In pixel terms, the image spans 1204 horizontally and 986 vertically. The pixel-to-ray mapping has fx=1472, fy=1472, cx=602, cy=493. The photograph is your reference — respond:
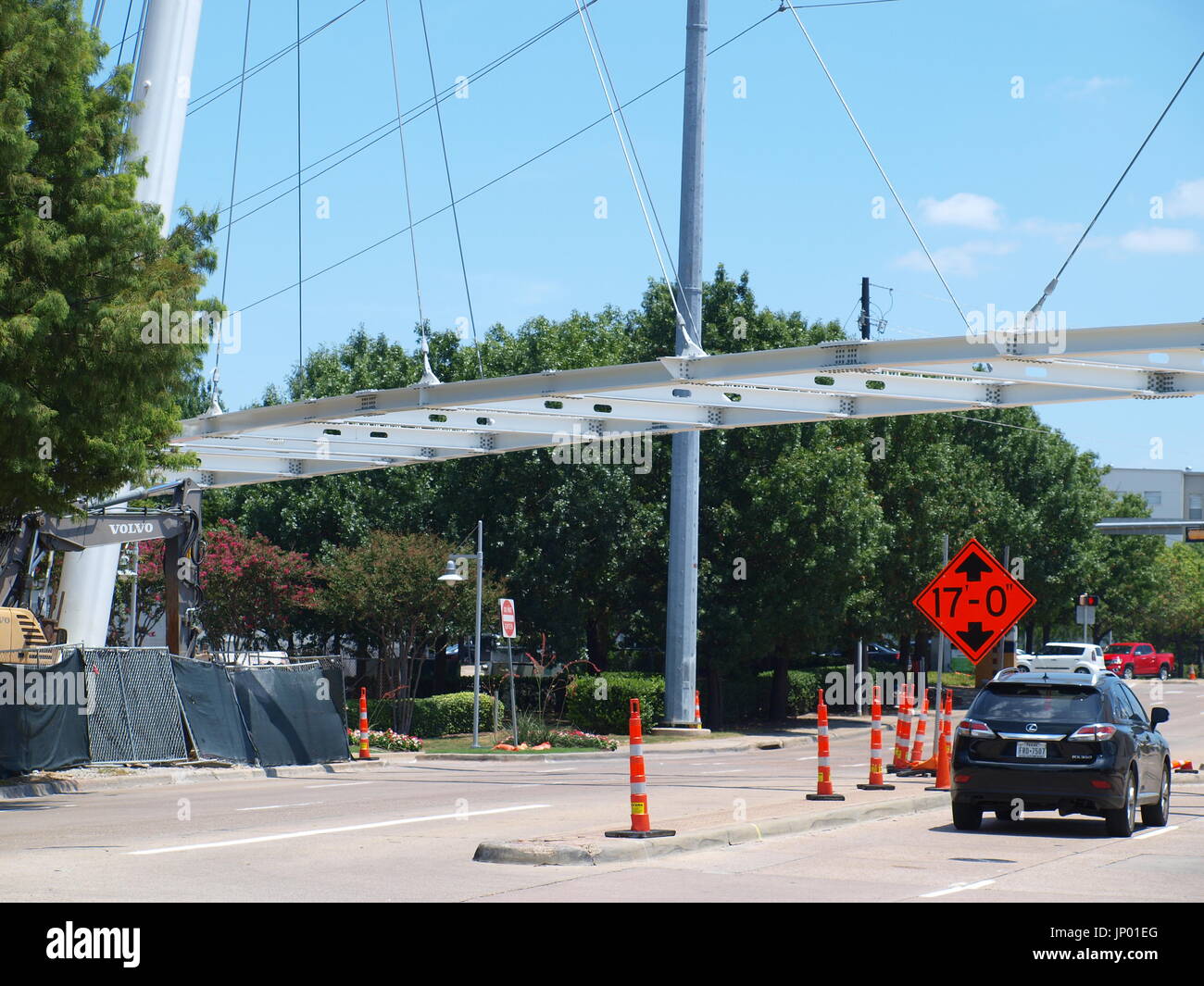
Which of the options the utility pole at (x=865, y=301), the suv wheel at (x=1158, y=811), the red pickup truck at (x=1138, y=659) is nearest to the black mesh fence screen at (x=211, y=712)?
the suv wheel at (x=1158, y=811)

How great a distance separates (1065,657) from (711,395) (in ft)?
82.7

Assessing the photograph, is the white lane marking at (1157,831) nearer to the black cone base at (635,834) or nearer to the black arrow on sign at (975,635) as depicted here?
the black arrow on sign at (975,635)

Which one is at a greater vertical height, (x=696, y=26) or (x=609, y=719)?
(x=696, y=26)

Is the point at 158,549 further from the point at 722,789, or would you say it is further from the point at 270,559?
the point at 722,789

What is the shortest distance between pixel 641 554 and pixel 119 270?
75.0ft

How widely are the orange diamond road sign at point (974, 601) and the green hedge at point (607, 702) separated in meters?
16.3

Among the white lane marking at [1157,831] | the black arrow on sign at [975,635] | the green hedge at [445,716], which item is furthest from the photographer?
the green hedge at [445,716]

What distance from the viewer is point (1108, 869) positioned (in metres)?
11.5

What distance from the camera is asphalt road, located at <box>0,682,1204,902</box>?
33.1 ft

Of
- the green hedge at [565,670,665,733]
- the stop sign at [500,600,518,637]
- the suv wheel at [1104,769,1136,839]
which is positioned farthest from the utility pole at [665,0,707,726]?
the suv wheel at [1104,769,1136,839]

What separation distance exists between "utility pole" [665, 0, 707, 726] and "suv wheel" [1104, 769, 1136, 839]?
18.7 m

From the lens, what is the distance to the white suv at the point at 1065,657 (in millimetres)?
42500

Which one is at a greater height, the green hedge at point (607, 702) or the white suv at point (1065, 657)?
the white suv at point (1065, 657)
